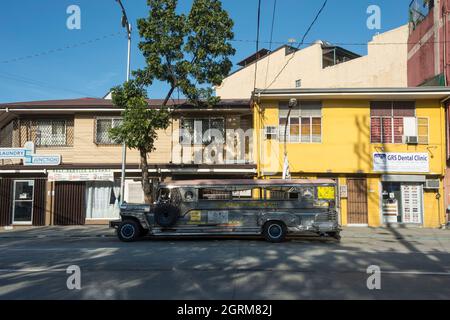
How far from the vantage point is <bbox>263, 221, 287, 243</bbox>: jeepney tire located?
1406 cm

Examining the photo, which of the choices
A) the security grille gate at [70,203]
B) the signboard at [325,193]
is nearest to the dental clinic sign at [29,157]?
the security grille gate at [70,203]

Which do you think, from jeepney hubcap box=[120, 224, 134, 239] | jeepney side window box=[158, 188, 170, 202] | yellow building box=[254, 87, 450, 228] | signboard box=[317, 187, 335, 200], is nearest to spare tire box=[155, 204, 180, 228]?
jeepney side window box=[158, 188, 170, 202]

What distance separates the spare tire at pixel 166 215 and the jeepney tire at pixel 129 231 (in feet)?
2.64

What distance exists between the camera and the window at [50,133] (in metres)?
21.8

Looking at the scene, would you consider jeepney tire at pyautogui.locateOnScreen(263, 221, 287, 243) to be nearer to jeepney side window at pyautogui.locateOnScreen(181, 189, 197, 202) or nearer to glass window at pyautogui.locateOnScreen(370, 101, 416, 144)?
jeepney side window at pyautogui.locateOnScreen(181, 189, 197, 202)

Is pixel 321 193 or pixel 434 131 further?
pixel 434 131

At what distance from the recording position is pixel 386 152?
19.9 metres

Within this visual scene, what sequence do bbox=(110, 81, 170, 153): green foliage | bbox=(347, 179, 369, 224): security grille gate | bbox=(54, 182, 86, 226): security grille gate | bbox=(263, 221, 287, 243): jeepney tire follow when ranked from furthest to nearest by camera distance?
bbox=(54, 182, 86, 226): security grille gate < bbox=(347, 179, 369, 224): security grille gate < bbox=(110, 81, 170, 153): green foliage < bbox=(263, 221, 287, 243): jeepney tire

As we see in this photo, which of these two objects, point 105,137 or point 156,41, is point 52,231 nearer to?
point 105,137

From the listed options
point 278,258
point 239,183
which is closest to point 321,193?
point 239,183

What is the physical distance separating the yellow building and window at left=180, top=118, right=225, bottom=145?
2014 mm

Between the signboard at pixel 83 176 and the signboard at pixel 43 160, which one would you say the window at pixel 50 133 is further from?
the signboard at pixel 83 176

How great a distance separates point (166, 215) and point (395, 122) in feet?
40.7

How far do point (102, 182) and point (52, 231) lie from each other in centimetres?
371
